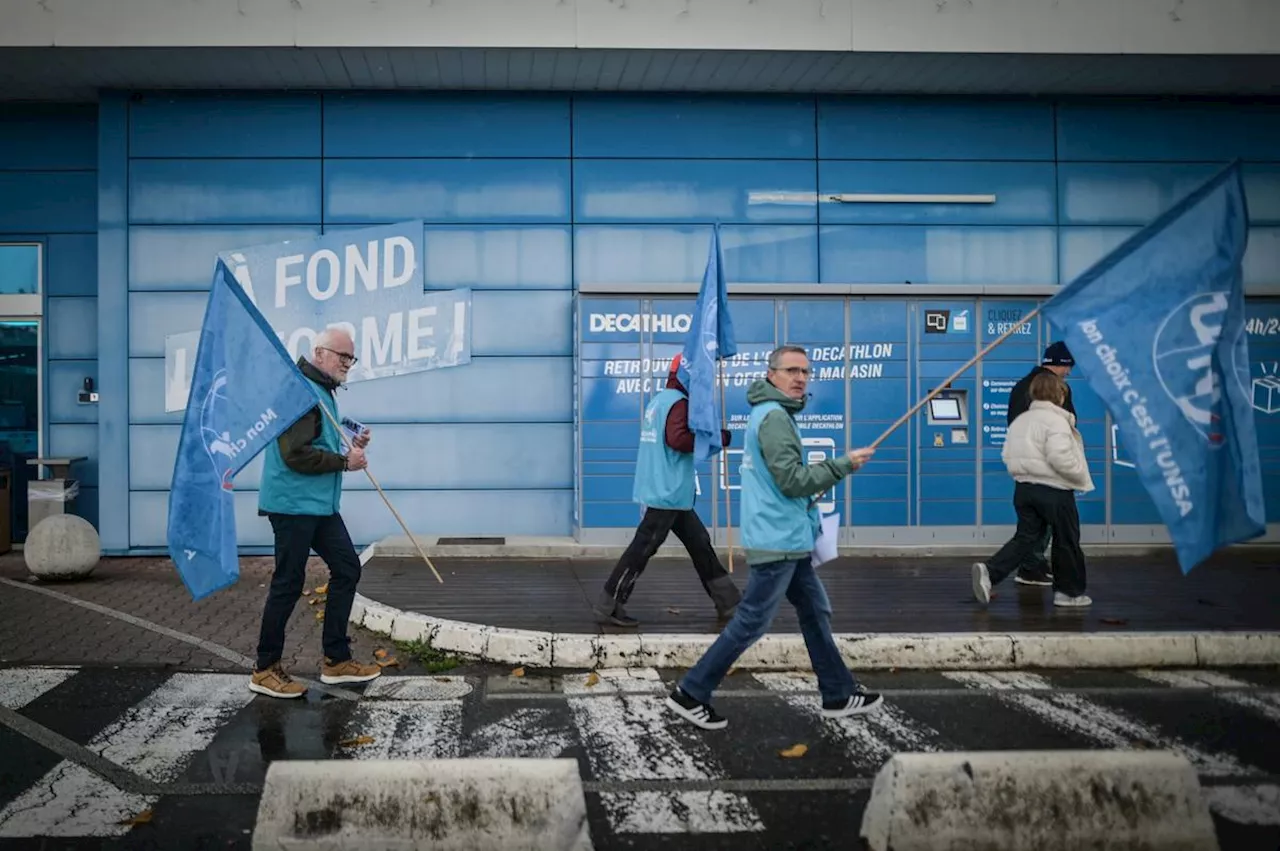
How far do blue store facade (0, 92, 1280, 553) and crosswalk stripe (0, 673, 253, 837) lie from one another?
6.26 metres

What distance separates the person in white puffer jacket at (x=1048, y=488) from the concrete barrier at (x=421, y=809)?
605 centimetres

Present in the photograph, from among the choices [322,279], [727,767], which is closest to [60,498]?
[322,279]

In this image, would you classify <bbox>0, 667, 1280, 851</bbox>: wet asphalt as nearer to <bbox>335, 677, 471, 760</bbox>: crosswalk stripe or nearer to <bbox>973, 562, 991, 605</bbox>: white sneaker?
<bbox>335, 677, 471, 760</bbox>: crosswalk stripe

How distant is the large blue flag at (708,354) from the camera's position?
7.95 m

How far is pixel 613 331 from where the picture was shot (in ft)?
40.7

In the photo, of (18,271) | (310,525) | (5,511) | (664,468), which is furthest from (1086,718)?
(18,271)

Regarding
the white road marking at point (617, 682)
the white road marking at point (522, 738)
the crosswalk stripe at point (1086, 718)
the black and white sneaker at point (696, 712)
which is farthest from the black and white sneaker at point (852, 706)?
the white road marking at point (522, 738)

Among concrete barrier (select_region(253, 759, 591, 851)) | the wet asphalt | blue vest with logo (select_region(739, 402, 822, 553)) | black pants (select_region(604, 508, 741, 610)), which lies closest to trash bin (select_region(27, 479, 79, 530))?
the wet asphalt

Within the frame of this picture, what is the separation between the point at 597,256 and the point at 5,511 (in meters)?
7.69

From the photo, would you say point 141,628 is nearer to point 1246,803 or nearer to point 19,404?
point 19,404

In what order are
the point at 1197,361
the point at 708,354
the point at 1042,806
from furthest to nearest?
the point at 708,354 < the point at 1197,361 < the point at 1042,806

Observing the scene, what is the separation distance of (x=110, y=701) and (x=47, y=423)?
28.3 feet

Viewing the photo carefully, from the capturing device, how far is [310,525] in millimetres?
6598

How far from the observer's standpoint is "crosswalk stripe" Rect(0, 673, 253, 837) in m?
4.42
